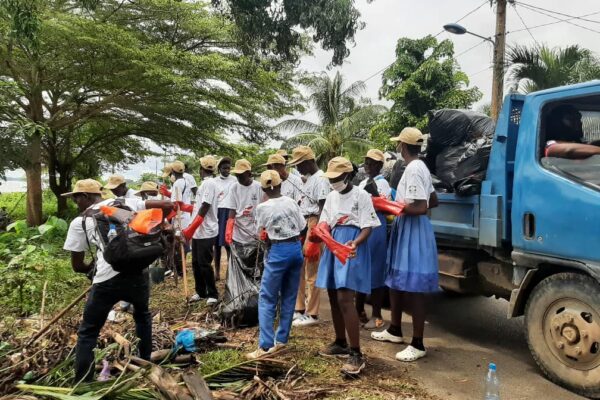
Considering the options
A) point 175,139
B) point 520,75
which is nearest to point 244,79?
point 175,139

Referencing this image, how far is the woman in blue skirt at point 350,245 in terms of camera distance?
383cm

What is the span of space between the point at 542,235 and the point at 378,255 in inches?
63.2

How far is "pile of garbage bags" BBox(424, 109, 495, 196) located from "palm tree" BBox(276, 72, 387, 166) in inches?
661

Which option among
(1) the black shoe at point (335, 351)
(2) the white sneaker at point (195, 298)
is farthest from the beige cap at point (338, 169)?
(2) the white sneaker at point (195, 298)

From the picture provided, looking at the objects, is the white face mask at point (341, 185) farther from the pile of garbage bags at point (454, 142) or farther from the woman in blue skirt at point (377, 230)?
the pile of garbage bags at point (454, 142)

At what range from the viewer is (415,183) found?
13.2ft

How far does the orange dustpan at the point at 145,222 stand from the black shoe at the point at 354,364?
1796mm

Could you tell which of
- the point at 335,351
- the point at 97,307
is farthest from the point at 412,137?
the point at 97,307

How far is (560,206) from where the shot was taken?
354cm

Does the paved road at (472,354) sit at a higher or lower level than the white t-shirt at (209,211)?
lower

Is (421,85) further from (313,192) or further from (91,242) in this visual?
(91,242)

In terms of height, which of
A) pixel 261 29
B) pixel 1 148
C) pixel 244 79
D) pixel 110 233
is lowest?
pixel 110 233

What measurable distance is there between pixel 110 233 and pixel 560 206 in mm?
3180

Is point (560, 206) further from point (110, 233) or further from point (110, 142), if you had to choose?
point (110, 142)
